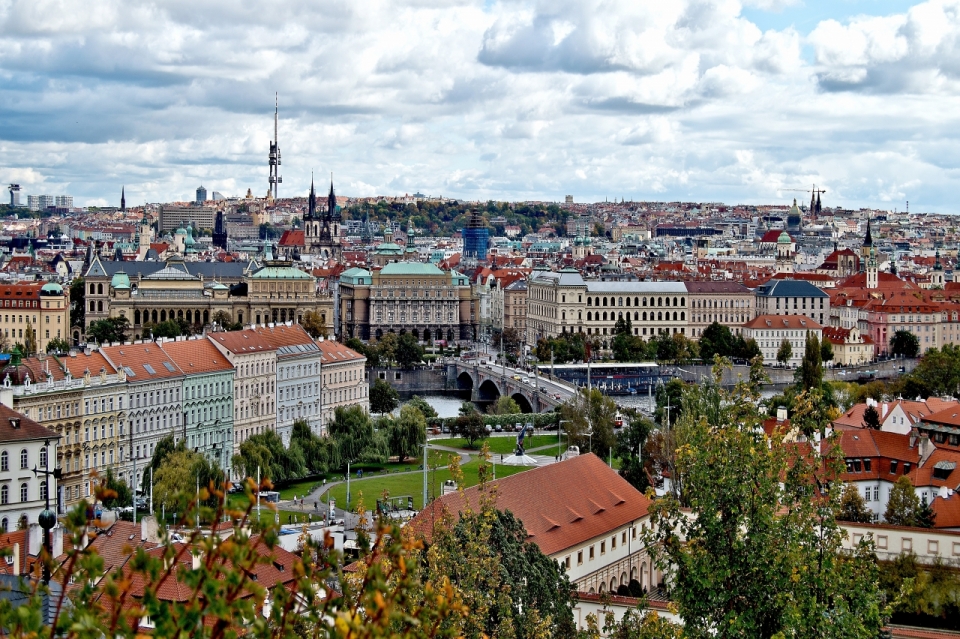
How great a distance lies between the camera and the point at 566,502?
4016 centimetres

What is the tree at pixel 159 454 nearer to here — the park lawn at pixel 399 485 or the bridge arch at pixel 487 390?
the park lawn at pixel 399 485

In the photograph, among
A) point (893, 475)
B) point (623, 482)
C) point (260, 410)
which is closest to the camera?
point (623, 482)

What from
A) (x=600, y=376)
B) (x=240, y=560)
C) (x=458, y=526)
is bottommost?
(x=600, y=376)

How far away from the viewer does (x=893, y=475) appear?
48344 mm

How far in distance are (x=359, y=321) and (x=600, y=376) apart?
40015 millimetres

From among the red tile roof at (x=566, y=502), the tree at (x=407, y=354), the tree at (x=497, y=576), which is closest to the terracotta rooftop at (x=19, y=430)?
the red tile roof at (x=566, y=502)

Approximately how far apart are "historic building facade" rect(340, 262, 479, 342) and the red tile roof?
346 ft

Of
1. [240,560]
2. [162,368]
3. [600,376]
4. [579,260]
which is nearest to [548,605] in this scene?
[240,560]

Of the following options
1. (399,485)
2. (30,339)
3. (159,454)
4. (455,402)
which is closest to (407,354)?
(455,402)

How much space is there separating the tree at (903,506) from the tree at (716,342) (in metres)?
79.9

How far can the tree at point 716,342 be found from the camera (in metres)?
127

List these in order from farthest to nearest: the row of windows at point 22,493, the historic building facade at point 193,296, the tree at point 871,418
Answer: the historic building facade at point 193,296 < the tree at point 871,418 < the row of windows at point 22,493

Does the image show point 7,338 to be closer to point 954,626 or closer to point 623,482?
point 623,482

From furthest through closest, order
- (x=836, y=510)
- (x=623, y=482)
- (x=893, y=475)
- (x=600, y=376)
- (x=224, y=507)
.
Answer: (x=600, y=376) < (x=893, y=475) < (x=623, y=482) < (x=836, y=510) < (x=224, y=507)
